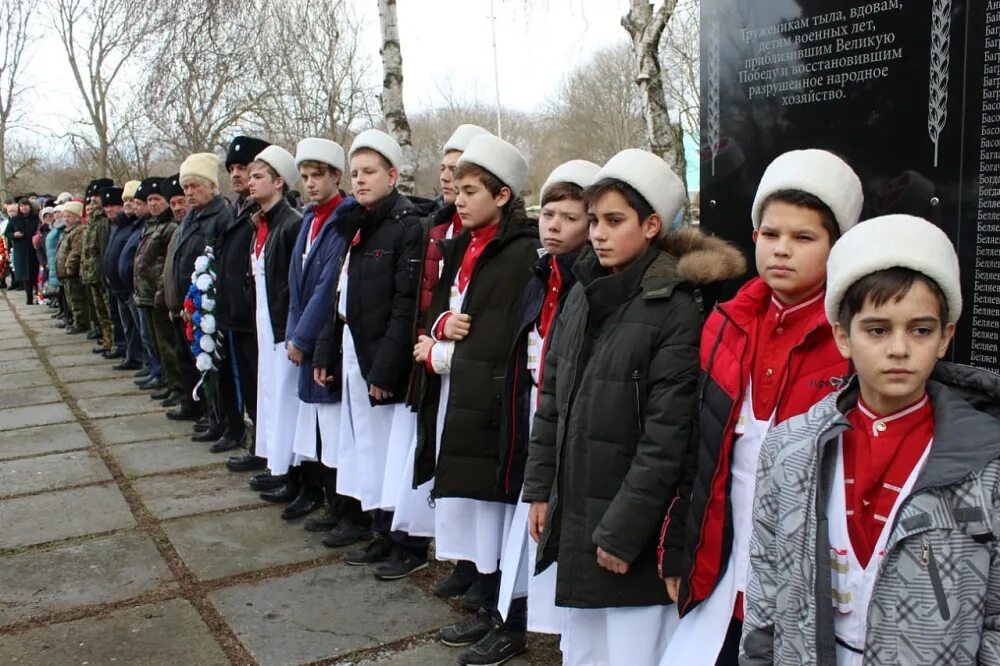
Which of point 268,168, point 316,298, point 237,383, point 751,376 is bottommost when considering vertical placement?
point 237,383

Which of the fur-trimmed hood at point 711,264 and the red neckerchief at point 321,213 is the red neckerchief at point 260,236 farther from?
the fur-trimmed hood at point 711,264

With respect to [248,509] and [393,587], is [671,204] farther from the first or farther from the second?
[248,509]

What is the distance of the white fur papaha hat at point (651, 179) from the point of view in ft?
9.25

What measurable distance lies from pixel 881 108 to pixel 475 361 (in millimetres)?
1740

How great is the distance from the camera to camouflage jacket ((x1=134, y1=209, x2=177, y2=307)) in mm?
8375

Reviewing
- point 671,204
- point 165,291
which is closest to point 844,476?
point 671,204

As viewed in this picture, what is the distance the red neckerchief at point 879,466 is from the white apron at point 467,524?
2.00m

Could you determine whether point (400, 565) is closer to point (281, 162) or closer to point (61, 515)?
point (61, 515)

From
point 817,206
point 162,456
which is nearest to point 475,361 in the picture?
point 817,206

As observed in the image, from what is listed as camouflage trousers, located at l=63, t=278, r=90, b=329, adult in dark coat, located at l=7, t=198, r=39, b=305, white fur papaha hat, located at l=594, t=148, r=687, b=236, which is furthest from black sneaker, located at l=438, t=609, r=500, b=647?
adult in dark coat, located at l=7, t=198, r=39, b=305

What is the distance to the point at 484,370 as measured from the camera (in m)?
3.64

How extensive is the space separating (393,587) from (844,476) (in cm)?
292

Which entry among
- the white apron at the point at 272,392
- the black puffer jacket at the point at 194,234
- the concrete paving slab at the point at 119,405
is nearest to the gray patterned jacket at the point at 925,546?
the white apron at the point at 272,392

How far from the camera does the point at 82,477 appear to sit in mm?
6363
